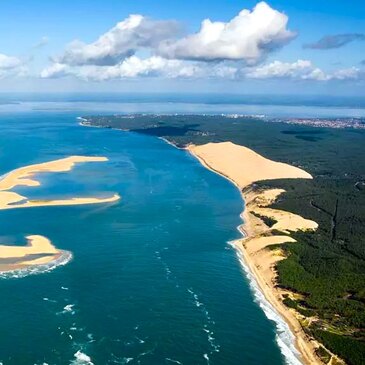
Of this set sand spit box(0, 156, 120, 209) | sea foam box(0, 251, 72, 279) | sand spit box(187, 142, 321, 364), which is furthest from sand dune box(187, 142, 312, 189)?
sea foam box(0, 251, 72, 279)

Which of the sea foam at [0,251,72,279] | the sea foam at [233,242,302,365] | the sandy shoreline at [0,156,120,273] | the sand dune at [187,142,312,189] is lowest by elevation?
the sea foam at [233,242,302,365]

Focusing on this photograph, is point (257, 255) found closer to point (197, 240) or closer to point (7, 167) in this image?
point (197, 240)

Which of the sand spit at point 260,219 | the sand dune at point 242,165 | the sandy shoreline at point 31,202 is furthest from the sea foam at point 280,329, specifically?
the sand dune at point 242,165

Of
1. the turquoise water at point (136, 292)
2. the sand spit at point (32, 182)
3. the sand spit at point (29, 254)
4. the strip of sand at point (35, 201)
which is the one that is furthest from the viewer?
the sand spit at point (32, 182)

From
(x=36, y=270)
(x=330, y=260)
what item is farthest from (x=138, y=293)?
(x=330, y=260)

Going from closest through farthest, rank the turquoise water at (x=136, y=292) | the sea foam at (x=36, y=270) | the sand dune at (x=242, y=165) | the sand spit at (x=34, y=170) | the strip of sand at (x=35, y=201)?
the turquoise water at (x=136, y=292) → the sea foam at (x=36, y=270) → the strip of sand at (x=35, y=201) → the sand spit at (x=34, y=170) → the sand dune at (x=242, y=165)

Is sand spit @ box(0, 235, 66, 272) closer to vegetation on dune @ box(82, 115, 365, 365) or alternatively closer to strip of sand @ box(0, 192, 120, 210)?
strip of sand @ box(0, 192, 120, 210)

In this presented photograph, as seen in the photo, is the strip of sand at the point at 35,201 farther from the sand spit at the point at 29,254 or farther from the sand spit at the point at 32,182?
the sand spit at the point at 29,254

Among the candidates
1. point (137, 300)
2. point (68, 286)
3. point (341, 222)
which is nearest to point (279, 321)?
point (137, 300)
